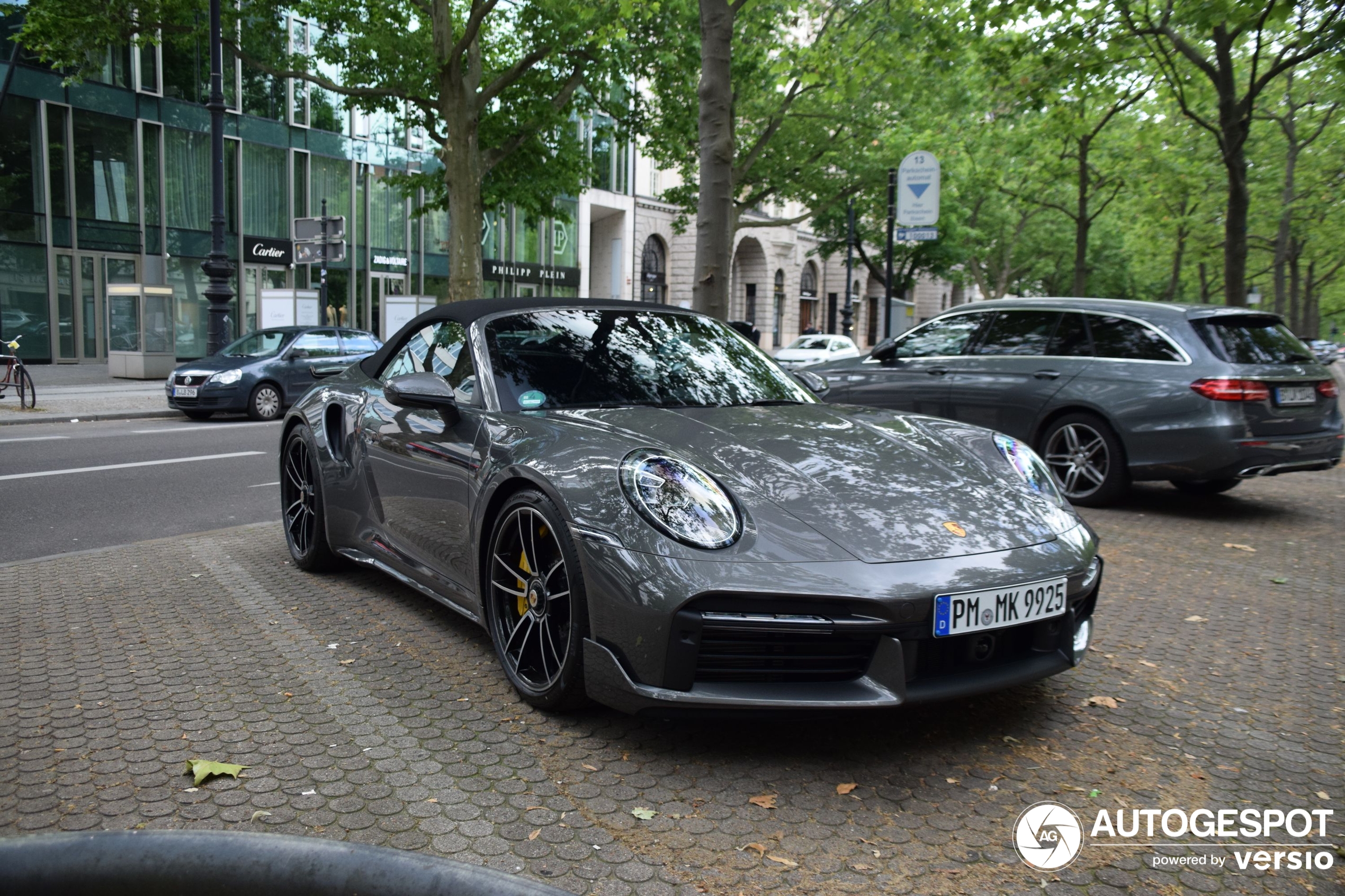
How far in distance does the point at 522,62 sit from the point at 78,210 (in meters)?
12.6

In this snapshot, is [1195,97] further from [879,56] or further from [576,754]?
[576,754]

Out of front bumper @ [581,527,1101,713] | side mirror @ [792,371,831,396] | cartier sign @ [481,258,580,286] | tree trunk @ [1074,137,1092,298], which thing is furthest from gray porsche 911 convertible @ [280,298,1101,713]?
cartier sign @ [481,258,580,286]

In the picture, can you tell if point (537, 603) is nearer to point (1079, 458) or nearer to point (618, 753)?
point (618, 753)

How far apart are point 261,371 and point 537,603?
13930 millimetres

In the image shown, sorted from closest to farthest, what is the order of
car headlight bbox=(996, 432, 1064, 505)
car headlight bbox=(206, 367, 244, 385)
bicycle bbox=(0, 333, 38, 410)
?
1. car headlight bbox=(996, 432, 1064, 505)
2. car headlight bbox=(206, 367, 244, 385)
3. bicycle bbox=(0, 333, 38, 410)

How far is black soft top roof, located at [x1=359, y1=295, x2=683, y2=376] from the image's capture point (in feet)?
14.3

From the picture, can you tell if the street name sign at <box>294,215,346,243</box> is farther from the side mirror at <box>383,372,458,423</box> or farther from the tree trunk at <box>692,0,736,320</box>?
the side mirror at <box>383,372,458,423</box>

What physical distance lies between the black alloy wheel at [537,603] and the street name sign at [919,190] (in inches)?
482

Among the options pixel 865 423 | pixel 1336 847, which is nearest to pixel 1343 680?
pixel 1336 847

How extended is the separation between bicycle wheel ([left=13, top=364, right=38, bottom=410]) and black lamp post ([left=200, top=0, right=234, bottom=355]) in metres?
2.92

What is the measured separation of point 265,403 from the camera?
16.0 meters

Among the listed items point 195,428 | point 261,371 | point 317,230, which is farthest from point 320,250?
point 195,428

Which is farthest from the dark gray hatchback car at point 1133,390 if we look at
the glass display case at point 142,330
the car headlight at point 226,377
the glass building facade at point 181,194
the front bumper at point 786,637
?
the glass display case at point 142,330

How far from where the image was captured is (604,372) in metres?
4.09
